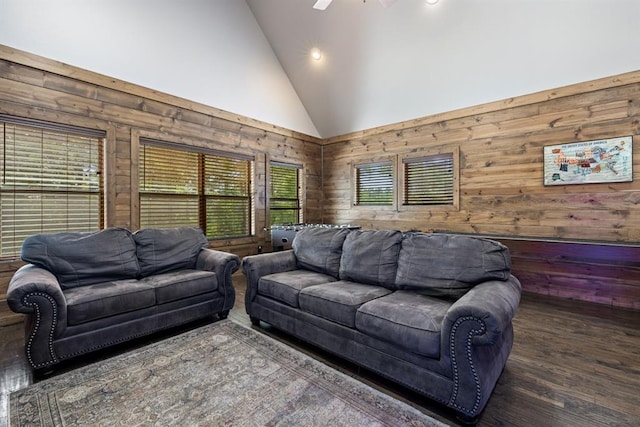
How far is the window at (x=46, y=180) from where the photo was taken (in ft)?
10.0

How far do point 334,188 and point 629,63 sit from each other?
4680mm

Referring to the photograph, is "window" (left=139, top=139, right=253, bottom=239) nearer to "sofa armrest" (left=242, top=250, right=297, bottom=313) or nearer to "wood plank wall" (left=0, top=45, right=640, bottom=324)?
"wood plank wall" (left=0, top=45, right=640, bottom=324)

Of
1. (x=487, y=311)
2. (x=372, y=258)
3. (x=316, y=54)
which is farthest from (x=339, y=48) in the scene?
(x=487, y=311)

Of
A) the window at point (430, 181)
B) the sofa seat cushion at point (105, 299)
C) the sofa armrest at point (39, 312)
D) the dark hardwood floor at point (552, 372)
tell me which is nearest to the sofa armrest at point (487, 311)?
the dark hardwood floor at point (552, 372)

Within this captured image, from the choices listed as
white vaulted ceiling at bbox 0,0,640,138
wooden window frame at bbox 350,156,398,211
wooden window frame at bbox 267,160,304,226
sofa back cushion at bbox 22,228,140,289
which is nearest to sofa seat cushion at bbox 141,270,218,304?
sofa back cushion at bbox 22,228,140,289

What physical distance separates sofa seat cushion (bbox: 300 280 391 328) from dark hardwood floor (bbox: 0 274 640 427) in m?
0.37

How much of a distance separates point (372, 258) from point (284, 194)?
365 centimetres

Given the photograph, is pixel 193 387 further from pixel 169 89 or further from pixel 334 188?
pixel 334 188

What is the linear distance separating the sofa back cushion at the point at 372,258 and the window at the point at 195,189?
109 inches

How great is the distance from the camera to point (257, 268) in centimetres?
302

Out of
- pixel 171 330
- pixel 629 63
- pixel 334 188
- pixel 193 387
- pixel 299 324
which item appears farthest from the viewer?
pixel 334 188

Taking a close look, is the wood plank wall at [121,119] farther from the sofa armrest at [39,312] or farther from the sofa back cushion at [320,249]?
the sofa back cushion at [320,249]

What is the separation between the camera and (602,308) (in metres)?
3.49

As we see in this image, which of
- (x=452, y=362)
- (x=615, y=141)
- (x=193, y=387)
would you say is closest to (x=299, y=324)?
(x=193, y=387)
